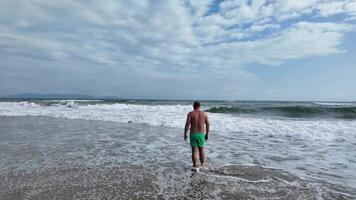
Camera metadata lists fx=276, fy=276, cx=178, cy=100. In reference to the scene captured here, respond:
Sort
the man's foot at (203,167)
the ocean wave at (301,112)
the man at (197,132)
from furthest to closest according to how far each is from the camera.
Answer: the ocean wave at (301,112) < the man at (197,132) < the man's foot at (203,167)

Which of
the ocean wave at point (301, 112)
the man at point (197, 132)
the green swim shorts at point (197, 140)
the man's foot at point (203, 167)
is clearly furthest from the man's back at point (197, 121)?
the ocean wave at point (301, 112)

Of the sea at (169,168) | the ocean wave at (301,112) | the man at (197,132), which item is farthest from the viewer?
the ocean wave at (301,112)

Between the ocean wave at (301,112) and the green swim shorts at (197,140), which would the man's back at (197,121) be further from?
the ocean wave at (301,112)

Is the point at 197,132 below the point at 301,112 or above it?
above

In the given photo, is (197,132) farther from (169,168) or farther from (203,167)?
(169,168)

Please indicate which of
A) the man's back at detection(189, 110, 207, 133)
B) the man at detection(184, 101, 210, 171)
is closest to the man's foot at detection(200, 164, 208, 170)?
the man at detection(184, 101, 210, 171)

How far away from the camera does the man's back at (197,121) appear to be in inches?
279

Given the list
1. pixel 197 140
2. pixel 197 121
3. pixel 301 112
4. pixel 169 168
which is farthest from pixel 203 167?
pixel 301 112

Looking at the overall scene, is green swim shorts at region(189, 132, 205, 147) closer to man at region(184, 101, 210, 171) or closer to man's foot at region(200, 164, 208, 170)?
man at region(184, 101, 210, 171)

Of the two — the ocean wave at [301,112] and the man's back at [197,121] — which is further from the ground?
the man's back at [197,121]

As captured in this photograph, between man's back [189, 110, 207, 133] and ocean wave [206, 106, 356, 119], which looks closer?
man's back [189, 110, 207, 133]

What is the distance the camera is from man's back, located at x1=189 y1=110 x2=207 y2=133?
707 centimetres

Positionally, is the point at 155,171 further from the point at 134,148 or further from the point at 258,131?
the point at 258,131

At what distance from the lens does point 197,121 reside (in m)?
7.10
